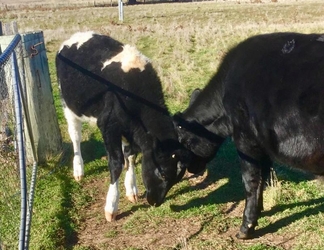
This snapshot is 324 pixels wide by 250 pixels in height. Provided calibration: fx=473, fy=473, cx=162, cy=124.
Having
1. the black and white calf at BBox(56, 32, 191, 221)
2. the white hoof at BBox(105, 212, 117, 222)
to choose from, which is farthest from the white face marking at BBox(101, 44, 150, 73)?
the white hoof at BBox(105, 212, 117, 222)

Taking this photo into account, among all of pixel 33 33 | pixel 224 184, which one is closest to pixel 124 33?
pixel 33 33

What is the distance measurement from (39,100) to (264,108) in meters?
3.97

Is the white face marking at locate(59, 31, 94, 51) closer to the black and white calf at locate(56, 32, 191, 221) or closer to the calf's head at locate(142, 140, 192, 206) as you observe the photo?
the black and white calf at locate(56, 32, 191, 221)

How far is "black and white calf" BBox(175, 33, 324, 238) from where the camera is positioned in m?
4.36

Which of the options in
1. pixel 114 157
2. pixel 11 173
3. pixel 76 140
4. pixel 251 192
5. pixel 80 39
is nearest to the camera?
pixel 251 192

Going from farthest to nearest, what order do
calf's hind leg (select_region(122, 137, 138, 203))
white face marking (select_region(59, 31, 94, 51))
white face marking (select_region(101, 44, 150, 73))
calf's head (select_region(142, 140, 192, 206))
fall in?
white face marking (select_region(59, 31, 94, 51)) → calf's hind leg (select_region(122, 137, 138, 203)) → white face marking (select_region(101, 44, 150, 73)) → calf's head (select_region(142, 140, 192, 206))

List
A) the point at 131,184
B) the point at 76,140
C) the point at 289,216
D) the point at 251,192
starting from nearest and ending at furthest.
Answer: the point at 251,192 → the point at 289,216 → the point at 131,184 → the point at 76,140

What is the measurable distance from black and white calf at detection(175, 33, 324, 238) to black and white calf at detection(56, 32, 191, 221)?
11.7 inches

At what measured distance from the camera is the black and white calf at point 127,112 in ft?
18.4

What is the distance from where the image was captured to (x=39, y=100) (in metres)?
7.33

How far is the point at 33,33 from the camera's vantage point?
728 centimetres

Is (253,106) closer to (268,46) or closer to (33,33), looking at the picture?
(268,46)

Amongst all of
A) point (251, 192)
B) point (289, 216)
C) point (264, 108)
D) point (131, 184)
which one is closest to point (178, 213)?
point (131, 184)

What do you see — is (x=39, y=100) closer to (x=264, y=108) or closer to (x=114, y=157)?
(x=114, y=157)
